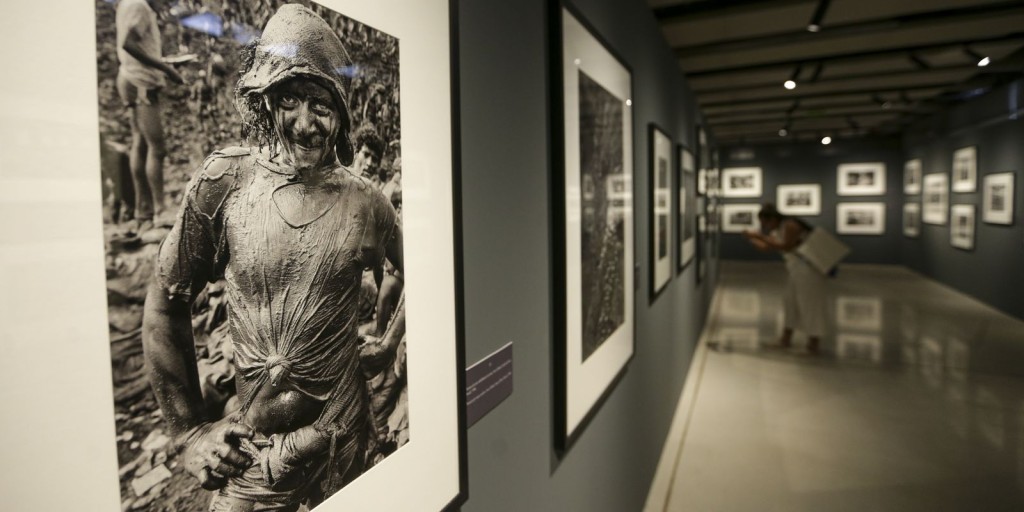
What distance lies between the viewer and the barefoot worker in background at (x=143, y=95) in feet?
1.64

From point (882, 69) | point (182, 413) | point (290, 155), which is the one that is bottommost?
point (182, 413)

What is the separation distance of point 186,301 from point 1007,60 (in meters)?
9.29

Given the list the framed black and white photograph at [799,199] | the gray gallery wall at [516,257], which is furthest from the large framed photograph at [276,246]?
the framed black and white photograph at [799,199]

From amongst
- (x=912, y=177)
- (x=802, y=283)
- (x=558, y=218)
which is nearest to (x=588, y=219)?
(x=558, y=218)

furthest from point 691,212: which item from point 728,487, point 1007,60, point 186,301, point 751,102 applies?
point 186,301

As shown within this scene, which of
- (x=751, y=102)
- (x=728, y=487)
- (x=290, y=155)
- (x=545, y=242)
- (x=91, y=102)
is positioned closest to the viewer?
(x=91, y=102)

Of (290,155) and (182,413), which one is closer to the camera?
(182,413)

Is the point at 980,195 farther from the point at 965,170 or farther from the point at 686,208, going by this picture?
the point at 686,208

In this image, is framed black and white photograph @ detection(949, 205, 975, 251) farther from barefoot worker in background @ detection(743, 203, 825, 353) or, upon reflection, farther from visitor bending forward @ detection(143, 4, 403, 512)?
visitor bending forward @ detection(143, 4, 403, 512)

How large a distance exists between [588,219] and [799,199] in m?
15.3

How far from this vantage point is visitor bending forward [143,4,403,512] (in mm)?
563

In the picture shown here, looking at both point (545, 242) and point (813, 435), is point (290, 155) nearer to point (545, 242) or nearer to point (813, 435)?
point (545, 242)

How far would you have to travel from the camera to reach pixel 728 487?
144 inches

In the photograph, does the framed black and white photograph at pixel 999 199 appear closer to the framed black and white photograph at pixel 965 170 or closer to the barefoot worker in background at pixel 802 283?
the framed black and white photograph at pixel 965 170
